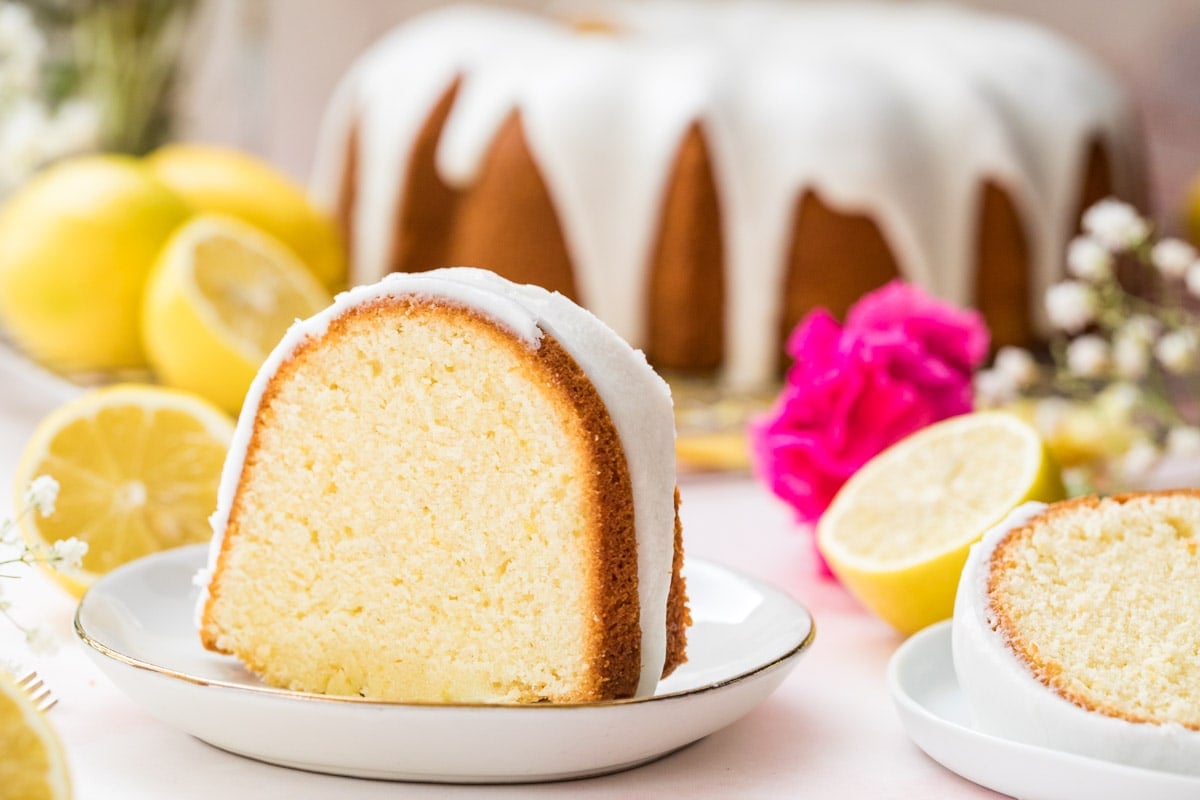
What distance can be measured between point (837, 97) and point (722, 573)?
98 cm

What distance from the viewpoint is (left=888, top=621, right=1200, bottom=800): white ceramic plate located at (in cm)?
58

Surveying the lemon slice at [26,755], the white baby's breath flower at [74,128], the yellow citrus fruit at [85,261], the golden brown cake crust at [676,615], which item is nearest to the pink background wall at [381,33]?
the white baby's breath flower at [74,128]

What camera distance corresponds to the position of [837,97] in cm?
168

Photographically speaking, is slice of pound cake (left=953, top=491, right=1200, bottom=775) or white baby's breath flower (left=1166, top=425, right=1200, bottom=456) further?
white baby's breath flower (left=1166, top=425, right=1200, bottom=456)

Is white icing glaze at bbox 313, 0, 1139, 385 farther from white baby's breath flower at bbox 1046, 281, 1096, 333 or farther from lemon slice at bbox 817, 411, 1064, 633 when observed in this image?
lemon slice at bbox 817, 411, 1064, 633

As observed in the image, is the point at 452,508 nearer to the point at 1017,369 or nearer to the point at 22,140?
the point at 1017,369

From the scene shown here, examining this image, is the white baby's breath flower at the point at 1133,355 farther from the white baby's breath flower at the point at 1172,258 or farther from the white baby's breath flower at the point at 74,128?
the white baby's breath flower at the point at 74,128

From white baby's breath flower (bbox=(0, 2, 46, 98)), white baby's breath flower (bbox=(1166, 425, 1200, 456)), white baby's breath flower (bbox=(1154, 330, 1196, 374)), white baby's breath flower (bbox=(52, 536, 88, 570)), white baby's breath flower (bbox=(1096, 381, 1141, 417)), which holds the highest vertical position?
white baby's breath flower (bbox=(0, 2, 46, 98))

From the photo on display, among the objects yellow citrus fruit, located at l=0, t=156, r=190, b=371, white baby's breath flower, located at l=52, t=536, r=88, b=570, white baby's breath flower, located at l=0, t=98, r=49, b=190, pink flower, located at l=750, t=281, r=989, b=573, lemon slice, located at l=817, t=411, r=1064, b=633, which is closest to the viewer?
white baby's breath flower, located at l=52, t=536, r=88, b=570

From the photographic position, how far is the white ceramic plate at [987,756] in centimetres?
58

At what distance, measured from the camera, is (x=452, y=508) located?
0.67 m

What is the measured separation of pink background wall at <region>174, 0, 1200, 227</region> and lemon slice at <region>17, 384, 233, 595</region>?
56.4 inches

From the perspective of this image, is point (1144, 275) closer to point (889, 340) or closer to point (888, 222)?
point (888, 222)


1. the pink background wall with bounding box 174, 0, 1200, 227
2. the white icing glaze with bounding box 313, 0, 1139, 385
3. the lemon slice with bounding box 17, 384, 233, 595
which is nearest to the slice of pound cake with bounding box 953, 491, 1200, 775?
the lemon slice with bounding box 17, 384, 233, 595
